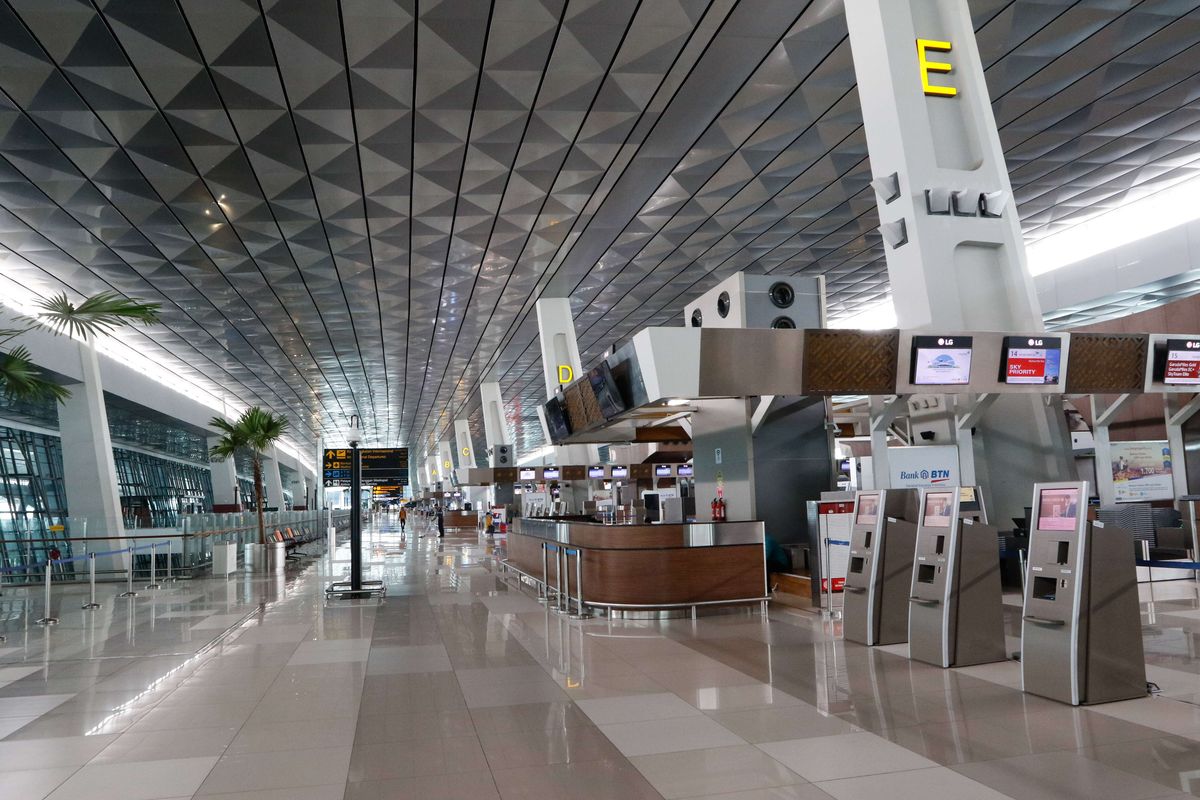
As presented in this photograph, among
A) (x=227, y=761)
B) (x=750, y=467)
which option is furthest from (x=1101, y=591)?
(x=750, y=467)

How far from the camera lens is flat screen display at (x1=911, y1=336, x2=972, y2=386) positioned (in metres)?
8.43

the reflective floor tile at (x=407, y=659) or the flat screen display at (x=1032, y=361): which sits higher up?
the flat screen display at (x=1032, y=361)

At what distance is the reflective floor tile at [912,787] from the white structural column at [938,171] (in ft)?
18.0

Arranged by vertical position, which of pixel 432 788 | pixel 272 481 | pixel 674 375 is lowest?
pixel 432 788

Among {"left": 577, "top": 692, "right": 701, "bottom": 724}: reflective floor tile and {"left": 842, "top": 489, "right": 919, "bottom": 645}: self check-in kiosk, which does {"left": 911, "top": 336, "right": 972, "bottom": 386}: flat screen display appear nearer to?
{"left": 842, "top": 489, "right": 919, "bottom": 645}: self check-in kiosk

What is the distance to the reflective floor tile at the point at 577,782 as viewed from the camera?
3.91 metres

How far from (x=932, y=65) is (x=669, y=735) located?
7.67 metres

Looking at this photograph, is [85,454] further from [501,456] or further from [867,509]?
[501,456]

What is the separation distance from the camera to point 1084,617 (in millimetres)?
5355

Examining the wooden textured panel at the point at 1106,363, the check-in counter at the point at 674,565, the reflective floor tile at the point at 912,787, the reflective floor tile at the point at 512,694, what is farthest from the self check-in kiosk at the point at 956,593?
Answer: the wooden textured panel at the point at 1106,363

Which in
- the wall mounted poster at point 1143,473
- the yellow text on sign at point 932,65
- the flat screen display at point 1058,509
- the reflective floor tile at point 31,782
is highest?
the yellow text on sign at point 932,65

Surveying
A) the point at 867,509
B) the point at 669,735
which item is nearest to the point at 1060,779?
the point at 669,735

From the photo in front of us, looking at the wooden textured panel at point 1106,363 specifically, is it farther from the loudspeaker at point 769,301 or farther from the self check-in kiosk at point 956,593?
the self check-in kiosk at point 956,593

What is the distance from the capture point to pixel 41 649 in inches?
333
